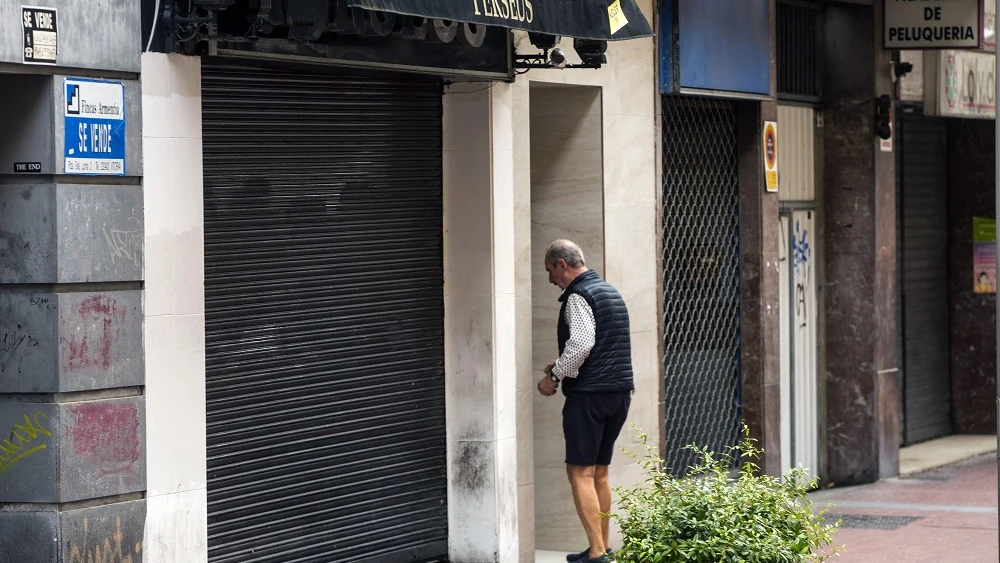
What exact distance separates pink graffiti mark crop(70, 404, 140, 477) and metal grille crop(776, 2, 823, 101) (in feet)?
25.5

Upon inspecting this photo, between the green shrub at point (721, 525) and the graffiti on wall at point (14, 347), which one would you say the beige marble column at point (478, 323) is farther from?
the graffiti on wall at point (14, 347)

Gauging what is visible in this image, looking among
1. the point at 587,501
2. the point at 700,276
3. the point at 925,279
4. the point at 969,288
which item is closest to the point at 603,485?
the point at 587,501

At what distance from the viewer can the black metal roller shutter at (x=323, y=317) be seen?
7.88 m

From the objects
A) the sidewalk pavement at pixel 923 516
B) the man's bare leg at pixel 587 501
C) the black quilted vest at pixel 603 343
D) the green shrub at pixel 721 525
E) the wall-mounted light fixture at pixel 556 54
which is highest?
the wall-mounted light fixture at pixel 556 54

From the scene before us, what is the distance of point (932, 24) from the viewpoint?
1370 centimetres

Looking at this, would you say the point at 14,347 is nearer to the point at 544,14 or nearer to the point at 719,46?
the point at 544,14

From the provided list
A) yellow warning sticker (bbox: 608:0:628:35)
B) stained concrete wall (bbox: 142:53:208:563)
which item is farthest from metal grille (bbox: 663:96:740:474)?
stained concrete wall (bbox: 142:53:208:563)

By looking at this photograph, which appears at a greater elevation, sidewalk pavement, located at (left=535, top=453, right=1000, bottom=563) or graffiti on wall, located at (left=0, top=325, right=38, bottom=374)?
graffiti on wall, located at (left=0, top=325, right=38, bottom=374)

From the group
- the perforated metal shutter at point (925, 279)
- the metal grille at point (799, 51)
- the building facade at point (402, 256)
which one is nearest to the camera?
the building facade at point (402, 256)

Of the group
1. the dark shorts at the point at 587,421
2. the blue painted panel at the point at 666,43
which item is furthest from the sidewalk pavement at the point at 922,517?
the blue painted panel at the point at 666,43

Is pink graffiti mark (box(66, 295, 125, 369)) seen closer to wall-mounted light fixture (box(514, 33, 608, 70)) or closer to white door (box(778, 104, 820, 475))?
wall-mounted light fixture (box(514, 33, 608, 70))

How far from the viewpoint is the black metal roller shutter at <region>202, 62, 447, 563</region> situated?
788 cm

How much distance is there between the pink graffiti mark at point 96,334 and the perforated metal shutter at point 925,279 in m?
10.8

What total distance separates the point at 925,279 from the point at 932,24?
376 centimetres
